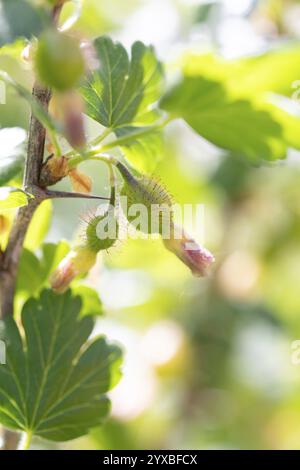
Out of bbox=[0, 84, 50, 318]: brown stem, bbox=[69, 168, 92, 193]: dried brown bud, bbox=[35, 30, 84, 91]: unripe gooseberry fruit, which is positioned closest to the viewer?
A: bbox=[35, 30, 84, 91]: unripe gooseberry fruit

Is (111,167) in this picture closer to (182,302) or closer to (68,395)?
(68,395)

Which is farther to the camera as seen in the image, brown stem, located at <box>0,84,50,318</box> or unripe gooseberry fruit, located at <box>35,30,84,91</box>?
brown stem, located at <box>0,84,50,318</box>

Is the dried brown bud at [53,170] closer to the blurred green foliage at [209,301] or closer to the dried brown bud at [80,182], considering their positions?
the dried brown bud at [80,182]

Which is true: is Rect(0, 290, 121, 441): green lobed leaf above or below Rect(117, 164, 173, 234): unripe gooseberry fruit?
below

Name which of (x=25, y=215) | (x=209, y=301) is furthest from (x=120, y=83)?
(x=209, y=301)

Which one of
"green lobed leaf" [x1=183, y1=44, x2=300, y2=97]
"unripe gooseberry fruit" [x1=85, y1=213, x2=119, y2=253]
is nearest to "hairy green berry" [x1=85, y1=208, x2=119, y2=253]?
"unripe gooseberry fruit" [x1=85, y1=213, x2=119, y2=253]

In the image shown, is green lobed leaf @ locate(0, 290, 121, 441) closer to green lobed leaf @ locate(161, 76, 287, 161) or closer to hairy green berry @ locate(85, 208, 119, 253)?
hairy green berry @ locate(85, 208, 119, 253)

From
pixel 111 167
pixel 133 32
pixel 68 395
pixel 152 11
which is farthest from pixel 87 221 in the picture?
pixel 152 11
